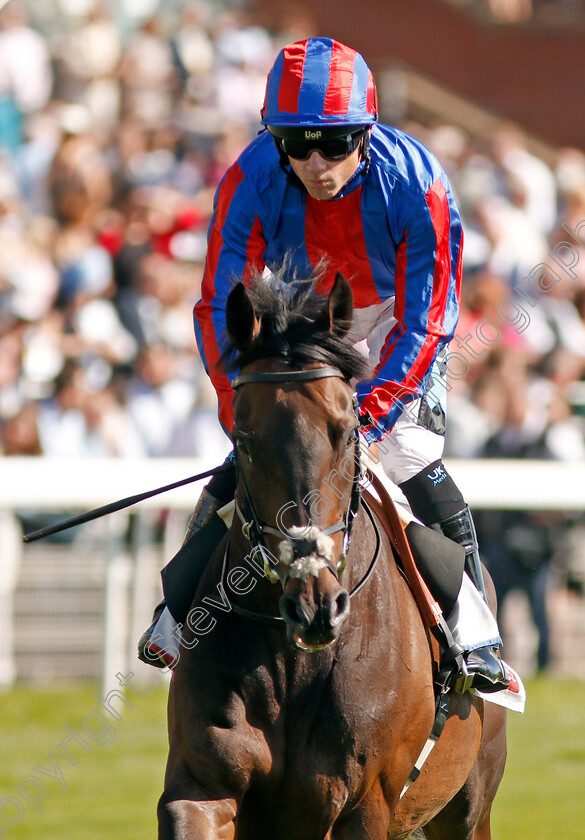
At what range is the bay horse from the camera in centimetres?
304

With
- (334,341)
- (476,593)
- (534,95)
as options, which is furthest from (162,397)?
(534,95)

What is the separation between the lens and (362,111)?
3600 mm

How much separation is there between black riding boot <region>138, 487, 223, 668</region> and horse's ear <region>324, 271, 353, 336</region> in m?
0.78

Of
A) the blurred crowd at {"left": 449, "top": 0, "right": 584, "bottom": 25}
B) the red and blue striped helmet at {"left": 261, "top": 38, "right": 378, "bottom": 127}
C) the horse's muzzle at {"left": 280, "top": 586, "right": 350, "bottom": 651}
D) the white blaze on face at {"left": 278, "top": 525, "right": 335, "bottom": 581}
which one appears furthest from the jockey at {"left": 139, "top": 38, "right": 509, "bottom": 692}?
the blurred crowd at {"left": 449, "top": 0, "right": 584, "bottom": 25}

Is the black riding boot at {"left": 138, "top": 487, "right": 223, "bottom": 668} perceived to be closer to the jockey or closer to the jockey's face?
the jockey

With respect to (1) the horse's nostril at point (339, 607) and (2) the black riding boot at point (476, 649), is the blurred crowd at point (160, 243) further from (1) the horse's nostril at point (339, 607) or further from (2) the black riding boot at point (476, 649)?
(1) the horse's nostril at point (339, 607)

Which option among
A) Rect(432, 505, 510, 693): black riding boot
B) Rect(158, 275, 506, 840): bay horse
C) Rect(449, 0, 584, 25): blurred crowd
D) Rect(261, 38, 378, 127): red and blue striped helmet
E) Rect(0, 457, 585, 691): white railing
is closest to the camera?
Rect(158, 275, 506, 840): bay horse

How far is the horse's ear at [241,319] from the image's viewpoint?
128 inches

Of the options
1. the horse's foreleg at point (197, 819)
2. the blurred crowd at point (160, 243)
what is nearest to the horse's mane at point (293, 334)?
the horse's foreleg at point (197, 819)

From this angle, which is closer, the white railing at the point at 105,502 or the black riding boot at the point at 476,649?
the black riding boot at the point at 476,649

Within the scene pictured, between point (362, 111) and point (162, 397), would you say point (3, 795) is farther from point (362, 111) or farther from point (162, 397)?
point (362, 111)

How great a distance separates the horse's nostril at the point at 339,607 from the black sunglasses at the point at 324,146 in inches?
52.4

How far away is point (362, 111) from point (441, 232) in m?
0.42

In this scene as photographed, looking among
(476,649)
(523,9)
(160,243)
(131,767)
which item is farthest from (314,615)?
(523,9)
